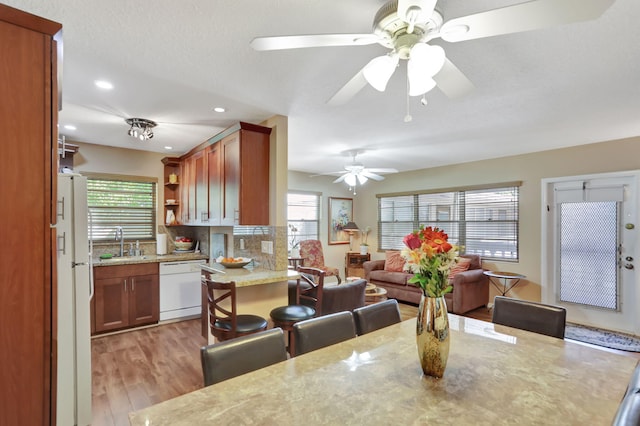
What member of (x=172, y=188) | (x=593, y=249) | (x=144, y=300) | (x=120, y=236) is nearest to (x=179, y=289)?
(x=144, y=300)

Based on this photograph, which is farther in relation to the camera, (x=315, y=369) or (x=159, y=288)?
(x=159, y=288)

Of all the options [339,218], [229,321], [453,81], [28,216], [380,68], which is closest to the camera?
[28,216]

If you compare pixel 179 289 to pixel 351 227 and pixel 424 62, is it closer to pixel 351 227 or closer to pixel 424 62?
pixel 351 227

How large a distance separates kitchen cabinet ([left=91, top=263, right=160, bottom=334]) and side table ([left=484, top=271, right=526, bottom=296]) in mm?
4846

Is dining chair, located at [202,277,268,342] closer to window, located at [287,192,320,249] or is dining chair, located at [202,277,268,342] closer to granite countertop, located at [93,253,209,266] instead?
granite countertop, located at [93,253,209,266]

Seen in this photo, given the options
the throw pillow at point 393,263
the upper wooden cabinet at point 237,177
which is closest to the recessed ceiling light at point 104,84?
the upper wooden cabinet at point 237,177

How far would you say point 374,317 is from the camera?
83.9 inches

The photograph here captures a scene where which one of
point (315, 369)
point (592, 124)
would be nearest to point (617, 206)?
point (592, 124)

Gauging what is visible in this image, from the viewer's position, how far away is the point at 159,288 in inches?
169

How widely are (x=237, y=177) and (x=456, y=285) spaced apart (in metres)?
3.48

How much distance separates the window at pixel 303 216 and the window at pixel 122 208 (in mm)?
2593

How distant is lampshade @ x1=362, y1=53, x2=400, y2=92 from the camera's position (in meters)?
1.60

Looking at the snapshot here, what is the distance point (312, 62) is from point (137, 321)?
3.85 meters

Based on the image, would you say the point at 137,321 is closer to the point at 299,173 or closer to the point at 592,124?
the point at 299,173
